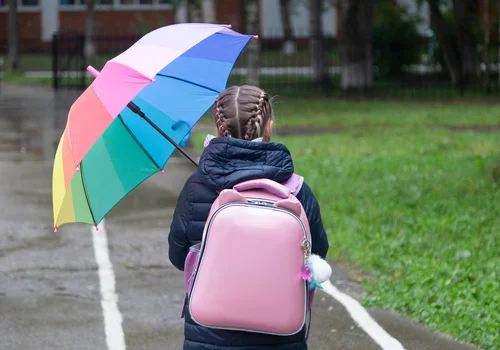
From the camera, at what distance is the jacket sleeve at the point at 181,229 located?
3.27 metres

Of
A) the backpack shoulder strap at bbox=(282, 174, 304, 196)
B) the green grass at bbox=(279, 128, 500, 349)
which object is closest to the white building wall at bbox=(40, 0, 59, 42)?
the green grass at bbox=(279, 128, 500, 349)

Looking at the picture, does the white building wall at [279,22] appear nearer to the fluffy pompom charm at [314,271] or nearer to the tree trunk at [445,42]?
the tree trunk at [445,42]

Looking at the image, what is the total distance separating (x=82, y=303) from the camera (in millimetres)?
6367

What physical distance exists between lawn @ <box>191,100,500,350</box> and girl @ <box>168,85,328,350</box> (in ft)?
9.00

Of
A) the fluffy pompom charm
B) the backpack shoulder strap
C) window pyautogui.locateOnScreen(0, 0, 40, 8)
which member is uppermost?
the backpack shoulder strap

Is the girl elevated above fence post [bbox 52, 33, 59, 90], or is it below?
above

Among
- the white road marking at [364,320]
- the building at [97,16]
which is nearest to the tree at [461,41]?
the building at [97,16]

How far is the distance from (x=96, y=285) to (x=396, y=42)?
22.9 m

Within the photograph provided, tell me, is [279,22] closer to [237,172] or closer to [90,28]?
[90,28]

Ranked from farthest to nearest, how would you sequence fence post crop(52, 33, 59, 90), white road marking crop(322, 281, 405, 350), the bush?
the bush
fence post crop(52, 33, 59, 90)
white road marking crop(322, 281, 405, 350)

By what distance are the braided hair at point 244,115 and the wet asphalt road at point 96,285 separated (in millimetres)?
2640

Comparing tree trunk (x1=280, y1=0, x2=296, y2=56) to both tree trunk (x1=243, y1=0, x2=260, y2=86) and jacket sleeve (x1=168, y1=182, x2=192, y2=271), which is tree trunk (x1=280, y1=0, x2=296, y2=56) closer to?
tree trunk (x1=243, y1=0, x2=260, y2=86)

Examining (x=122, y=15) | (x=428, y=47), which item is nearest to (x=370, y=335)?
(x=428, y=47)

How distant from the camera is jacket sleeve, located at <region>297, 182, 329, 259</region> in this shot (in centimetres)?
321
